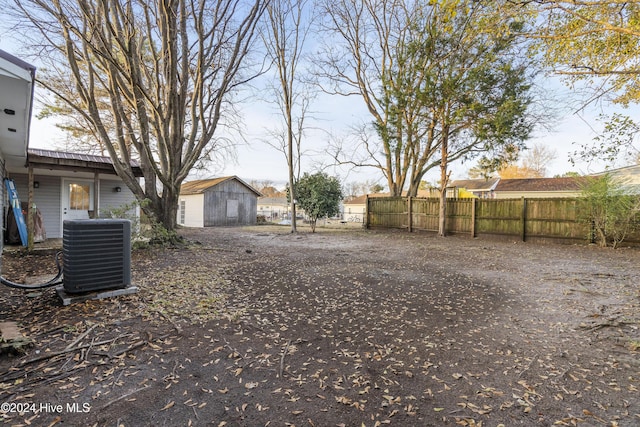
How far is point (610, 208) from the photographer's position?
8547mm

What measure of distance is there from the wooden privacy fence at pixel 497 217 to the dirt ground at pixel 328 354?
5905 millimetres

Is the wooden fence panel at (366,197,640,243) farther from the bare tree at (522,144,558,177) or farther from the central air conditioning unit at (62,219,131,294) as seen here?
the bare tree at (522,144,558,177)

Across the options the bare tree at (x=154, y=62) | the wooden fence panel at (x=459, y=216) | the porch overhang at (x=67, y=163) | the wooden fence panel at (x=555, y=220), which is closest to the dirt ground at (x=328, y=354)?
the porch overhang at (x=67, y=163)

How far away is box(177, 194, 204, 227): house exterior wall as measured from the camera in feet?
60.3

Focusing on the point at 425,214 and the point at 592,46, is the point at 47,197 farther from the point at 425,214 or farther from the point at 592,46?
the point at 425,214

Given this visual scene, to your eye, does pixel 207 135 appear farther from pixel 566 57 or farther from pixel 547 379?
pixel 547 379

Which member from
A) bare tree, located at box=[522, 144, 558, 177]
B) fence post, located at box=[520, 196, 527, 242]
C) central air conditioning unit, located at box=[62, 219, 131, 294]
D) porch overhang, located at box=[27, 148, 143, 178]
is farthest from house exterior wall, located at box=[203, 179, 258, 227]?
bare tree, located at box=[522, 144, 558, 177]

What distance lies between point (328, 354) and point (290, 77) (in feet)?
46.3

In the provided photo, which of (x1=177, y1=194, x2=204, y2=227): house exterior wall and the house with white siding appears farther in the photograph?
(x1=177, y1=194, x2=204, y2=227): house exterior wall

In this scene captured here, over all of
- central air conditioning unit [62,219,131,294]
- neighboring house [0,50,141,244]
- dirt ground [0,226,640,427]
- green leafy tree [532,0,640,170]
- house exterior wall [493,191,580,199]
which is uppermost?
green leafy tree [532,0,640,170]

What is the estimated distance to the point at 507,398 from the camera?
2.02m

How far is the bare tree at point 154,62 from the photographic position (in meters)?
6.55

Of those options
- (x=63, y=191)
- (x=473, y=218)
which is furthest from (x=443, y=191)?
(x=63, y=191)

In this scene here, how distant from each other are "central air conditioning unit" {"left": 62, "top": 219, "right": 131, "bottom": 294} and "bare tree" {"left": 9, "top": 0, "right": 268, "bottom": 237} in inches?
173
